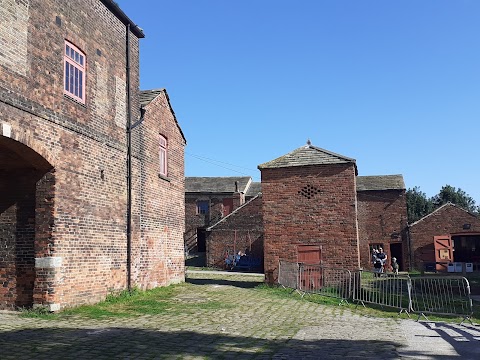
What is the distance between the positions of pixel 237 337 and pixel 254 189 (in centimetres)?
3681

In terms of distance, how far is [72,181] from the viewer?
11.1m

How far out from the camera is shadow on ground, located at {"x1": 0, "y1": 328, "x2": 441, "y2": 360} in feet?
21.9

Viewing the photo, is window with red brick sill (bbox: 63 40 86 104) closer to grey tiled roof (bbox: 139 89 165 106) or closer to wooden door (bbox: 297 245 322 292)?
grey tiled roof (bbox: 139 89 165 106)

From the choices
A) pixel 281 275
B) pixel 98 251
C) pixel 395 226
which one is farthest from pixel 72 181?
pixel 395 226

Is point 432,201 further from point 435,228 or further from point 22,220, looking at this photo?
point 22,220

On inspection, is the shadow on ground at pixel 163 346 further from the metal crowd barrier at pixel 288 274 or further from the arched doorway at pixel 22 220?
the metal crowd barrier at pixel 288 274

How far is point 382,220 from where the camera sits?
35031 millimetres

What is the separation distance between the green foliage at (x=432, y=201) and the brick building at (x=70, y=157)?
145ft

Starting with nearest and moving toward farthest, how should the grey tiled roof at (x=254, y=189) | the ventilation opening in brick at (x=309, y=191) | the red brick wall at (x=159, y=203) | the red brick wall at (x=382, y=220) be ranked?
the red brick wall at (x=159, y=203)
the ventilation opening in brick at (x=309, y=191)
the red brick wall at (x=382, y=220)
the grey tiled roof at (x=254, y=189)

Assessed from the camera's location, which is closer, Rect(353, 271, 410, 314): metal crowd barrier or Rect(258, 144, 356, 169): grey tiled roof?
Rect(353, 271, 410, 314): metal crowd barrier

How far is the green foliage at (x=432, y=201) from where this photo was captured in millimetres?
55156

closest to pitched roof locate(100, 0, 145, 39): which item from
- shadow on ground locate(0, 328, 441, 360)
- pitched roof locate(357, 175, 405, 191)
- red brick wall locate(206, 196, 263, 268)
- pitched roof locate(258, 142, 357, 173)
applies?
pitched roof locate(258, 142, 357, 173)

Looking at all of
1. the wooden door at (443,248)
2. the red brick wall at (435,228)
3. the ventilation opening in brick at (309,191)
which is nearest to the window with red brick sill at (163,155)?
the ventilation opening in brick at (309,191)

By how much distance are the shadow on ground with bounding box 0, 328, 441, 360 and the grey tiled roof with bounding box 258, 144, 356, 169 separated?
34.2 feet
